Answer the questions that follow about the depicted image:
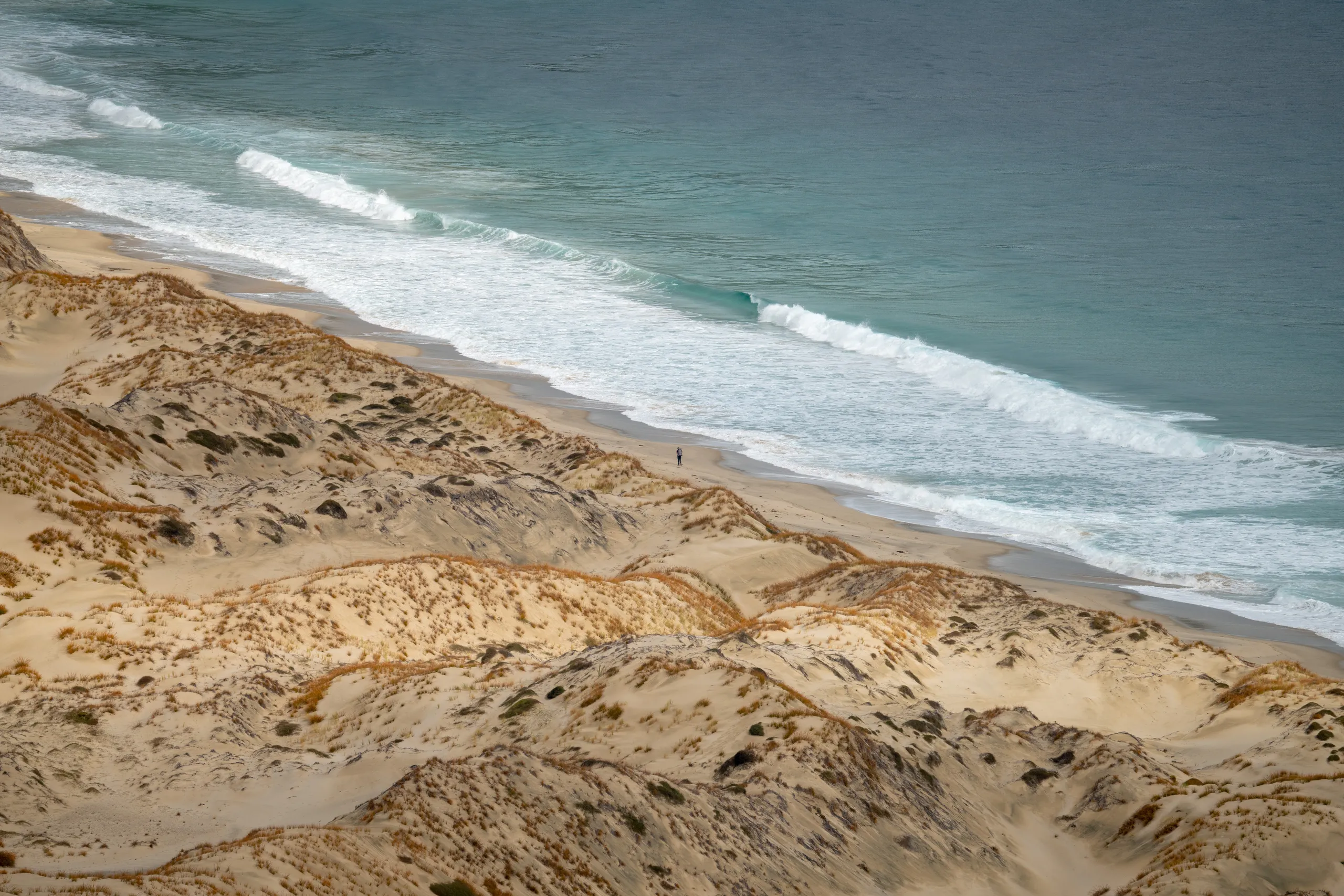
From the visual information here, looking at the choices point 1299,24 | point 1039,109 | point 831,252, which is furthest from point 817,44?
point 831,252

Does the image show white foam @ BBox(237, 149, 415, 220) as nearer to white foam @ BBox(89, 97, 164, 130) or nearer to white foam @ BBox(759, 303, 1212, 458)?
white foam @ BBox(89, 97, 164, 130)

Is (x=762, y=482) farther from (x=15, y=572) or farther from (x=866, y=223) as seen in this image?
(x=866, y=223)

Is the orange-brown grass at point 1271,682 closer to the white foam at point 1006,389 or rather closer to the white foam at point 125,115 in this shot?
the white foam at point 1006,389

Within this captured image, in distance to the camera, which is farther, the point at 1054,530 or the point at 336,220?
the point at 336,220

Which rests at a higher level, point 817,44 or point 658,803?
point 817,44

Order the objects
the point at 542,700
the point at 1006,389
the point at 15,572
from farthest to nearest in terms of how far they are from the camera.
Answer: the point at 1006,389
the point at 15,572
the point at 542,700

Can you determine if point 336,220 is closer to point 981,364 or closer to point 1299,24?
point 981,364

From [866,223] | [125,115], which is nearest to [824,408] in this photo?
[866,223]
